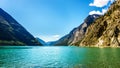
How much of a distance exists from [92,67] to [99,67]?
5.74 ft

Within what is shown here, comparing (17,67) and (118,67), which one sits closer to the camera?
(118,67)

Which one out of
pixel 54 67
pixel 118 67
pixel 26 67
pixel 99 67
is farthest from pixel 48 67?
pixel 118 67

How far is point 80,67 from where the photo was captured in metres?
50.9

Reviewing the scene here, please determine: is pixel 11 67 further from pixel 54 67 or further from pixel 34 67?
pixel 54 67

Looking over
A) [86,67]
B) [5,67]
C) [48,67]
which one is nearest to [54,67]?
[48,67]

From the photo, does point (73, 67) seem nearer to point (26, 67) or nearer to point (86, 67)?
point (86, 67)

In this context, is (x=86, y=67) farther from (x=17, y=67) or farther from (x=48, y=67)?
(x=17, y=67)

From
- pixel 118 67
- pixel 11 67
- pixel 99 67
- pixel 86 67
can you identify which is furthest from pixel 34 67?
pixel 118 67

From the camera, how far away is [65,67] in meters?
52.1

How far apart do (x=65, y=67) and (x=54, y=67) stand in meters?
3.09

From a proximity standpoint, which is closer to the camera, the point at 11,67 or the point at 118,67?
the point at 118,67

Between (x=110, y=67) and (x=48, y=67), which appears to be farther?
(x=48, y=67)

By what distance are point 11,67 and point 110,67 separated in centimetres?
2551

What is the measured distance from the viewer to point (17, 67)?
52.6 metres
